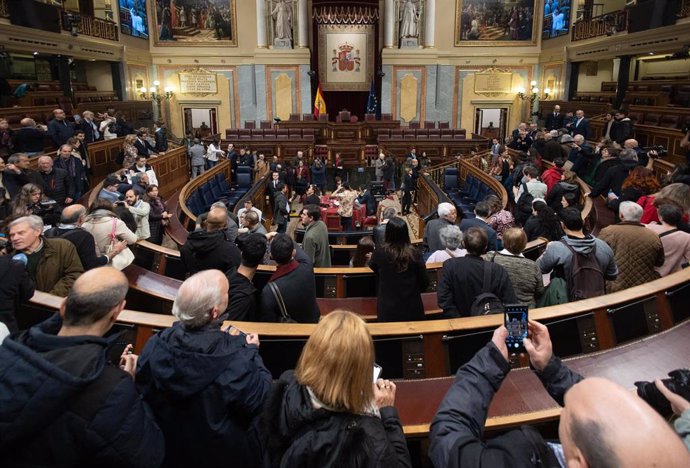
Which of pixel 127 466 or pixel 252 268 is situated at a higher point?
pixel 252 268

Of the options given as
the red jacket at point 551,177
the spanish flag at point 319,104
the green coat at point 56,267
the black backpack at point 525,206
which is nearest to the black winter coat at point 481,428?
the green coat at point 56,267

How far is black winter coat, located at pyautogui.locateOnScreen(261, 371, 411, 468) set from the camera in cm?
145

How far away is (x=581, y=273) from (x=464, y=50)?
1886 centimetres

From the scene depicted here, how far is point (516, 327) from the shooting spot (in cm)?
175

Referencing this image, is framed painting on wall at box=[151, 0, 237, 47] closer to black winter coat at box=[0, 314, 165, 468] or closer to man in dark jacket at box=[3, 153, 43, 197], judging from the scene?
man in dark jacket at box=[3, 153, 43, 197]

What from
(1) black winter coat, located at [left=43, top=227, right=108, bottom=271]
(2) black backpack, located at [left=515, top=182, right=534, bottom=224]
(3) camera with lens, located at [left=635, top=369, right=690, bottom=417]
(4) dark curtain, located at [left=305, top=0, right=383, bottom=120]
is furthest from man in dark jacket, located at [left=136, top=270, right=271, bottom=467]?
(4) dark curtain, located at [left=305, top=0, right=383, bottom=120]

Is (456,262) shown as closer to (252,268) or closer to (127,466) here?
(252,268)

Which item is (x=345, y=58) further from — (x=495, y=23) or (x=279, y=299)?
(x=279, y=299)

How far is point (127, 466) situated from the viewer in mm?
1552

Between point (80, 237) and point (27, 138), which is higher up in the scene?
point (27, 138)

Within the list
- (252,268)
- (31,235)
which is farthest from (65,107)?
(252,268)

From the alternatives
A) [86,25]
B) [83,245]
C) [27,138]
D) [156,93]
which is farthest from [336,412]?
[156,93]

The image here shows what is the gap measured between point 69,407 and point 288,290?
1621mm

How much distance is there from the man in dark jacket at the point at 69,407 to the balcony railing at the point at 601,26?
652 inches
